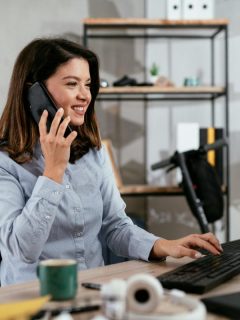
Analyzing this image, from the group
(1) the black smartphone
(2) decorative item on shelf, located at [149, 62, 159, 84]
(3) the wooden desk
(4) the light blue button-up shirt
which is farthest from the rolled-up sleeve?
(2) decorative item on shelf, located at [149, 62, 159, 84]

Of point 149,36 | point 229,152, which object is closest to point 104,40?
point 149,36

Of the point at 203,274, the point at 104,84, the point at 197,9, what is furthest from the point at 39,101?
the point at 197,9

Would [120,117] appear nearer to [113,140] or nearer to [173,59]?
[113,140]

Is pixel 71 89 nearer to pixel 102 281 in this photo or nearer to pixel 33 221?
pixel 33 221

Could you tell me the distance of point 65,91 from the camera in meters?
1.59

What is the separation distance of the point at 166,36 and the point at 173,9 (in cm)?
34

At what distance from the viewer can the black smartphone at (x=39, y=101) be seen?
60.0 inches

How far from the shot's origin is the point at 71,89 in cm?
160

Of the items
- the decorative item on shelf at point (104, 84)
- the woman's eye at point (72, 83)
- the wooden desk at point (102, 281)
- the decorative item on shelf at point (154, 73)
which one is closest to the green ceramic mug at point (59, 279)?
the wooden desk at point (102, 281)

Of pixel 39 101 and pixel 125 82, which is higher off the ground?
pixel 125 82

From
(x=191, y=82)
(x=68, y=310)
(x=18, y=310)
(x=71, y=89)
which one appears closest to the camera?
(x=18, y=310)

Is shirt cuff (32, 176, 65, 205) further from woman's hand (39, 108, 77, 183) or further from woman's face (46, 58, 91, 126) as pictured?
woman's face (46, 58, 91, 126)

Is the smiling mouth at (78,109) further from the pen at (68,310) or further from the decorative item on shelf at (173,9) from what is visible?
the decorative item on shelf at (173,9)

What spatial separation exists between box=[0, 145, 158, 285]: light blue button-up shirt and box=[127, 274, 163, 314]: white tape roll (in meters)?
0.60
